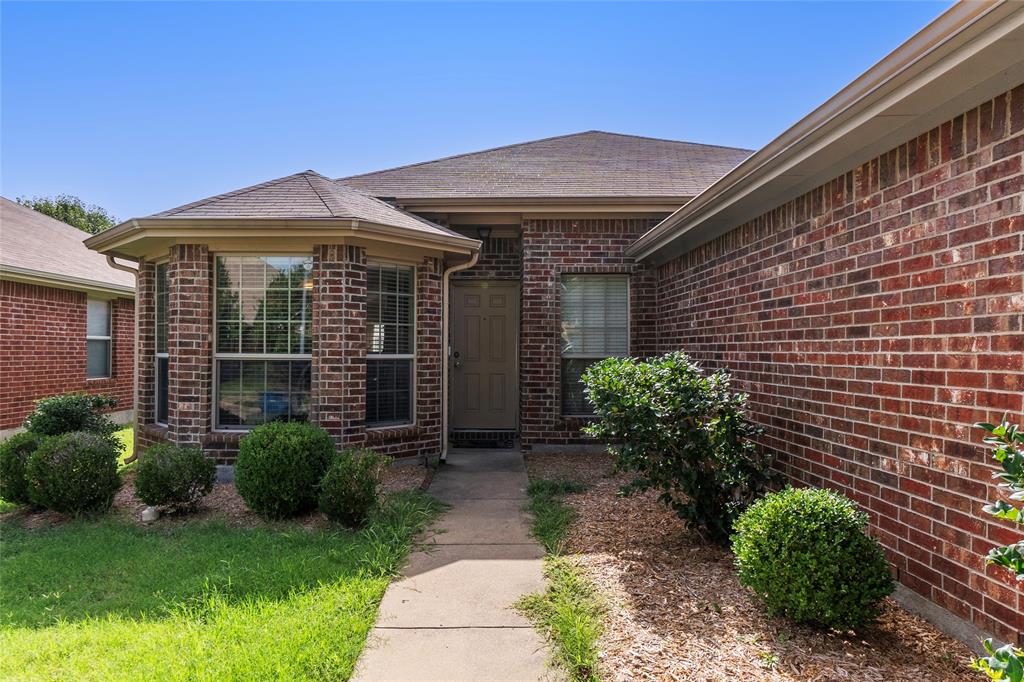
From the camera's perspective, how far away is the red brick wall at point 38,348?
355 inches

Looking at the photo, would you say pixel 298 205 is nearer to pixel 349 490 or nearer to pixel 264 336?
pixel 264 336

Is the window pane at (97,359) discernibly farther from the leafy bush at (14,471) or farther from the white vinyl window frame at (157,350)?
the leafy bush at (14,471)

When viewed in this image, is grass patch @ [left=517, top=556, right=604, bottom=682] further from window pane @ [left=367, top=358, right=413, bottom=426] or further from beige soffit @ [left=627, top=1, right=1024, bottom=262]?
window pane @ [left=367, top=358, right=413, bottom=426]

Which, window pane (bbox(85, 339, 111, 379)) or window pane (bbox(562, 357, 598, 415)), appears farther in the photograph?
window pane (bbox(85, 339, 111, 379))

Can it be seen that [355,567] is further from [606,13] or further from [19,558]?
[606,13]

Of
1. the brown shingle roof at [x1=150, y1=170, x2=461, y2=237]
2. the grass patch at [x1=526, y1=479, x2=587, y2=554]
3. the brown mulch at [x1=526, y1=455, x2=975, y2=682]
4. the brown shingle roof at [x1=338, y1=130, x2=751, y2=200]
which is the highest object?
the brown shingle roof at [x1=338, y1=130, x2=751, y2=200]

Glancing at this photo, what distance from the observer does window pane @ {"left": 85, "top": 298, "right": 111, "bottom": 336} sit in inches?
426

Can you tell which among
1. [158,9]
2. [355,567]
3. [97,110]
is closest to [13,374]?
[97,110]

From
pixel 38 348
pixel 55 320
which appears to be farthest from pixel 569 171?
pixel 38 348

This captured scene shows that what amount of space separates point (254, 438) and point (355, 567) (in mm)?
1780

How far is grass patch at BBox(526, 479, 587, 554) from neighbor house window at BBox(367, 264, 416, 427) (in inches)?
77.6

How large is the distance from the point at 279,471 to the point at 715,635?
3585 mm

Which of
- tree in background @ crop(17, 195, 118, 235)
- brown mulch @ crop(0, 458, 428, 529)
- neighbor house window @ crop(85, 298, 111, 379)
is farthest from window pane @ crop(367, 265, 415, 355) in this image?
tree in background @ crop(17, 195, 118, 235)

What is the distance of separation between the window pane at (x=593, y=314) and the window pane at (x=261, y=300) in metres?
3.60
